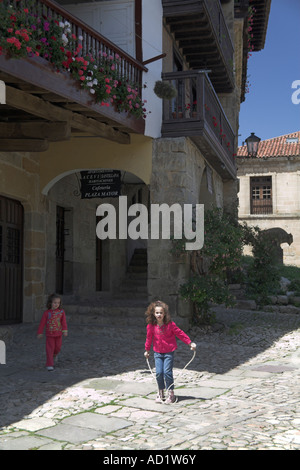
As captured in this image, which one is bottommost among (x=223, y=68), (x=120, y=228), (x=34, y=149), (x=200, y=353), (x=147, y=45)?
(x=200, y=353)

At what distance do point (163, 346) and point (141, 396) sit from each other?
→ 1.97ft

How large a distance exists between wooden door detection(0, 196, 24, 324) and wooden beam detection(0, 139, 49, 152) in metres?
1.48

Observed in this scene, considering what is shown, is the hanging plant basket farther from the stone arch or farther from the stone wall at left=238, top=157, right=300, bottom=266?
the stone wall at left=238, top=157, right=300, bottom=266

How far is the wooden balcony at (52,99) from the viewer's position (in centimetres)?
671

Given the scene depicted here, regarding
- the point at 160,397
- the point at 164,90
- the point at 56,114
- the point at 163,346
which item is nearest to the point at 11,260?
the point at 56,114

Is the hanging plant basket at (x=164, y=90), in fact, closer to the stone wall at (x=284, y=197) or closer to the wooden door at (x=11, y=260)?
the wooden door at (x=11, y=260)

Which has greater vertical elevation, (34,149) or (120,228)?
(34,149)

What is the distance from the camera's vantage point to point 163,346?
5.45 m

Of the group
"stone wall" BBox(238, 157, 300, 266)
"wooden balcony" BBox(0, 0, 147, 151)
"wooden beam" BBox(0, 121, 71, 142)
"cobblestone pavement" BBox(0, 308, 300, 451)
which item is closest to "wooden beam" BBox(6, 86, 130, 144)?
"wooden balcony" BBox(0, 0, 147, 151)

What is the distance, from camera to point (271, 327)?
10.7 metres

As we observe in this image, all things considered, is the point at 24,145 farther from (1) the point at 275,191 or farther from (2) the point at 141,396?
(1) the point at 275,191

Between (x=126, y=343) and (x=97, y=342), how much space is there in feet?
1.56

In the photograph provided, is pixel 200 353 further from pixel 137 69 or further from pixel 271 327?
pixel 137 69

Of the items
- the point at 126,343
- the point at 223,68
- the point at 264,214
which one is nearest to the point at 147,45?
the point at 223,68
